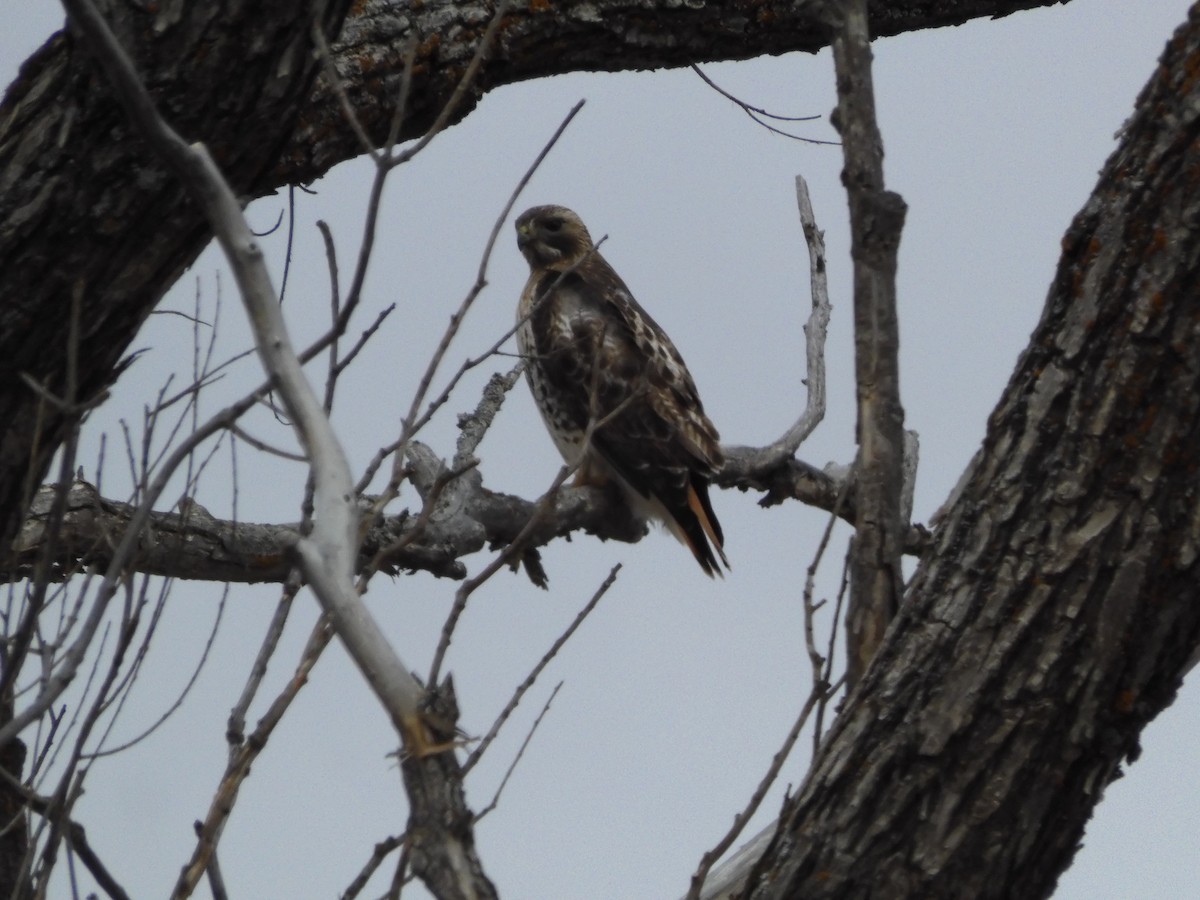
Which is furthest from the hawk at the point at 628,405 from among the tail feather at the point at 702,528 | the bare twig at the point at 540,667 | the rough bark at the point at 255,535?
the bare twig at the point at 540,667

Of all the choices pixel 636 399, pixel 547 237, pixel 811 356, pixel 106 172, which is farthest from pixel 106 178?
pixel 547 237

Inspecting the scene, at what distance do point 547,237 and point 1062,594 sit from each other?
196 inches

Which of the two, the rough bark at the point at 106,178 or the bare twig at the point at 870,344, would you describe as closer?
the bare twig at the point at 870,344

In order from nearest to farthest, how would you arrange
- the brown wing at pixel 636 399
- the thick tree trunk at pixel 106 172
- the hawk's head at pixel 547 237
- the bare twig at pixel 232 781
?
the bare twig at pixel 232 781
the thick tree trunk at pixel 106 172
the brown wing at pixel 636 399
the hawk's head at pixel 547 237

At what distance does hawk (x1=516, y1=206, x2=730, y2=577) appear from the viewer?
18.3 ft

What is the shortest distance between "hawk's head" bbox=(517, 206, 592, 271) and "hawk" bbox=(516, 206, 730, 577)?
0.96 ft

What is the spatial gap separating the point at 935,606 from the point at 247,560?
2.15 m

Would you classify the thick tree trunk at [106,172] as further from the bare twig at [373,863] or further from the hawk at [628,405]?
the hawk at [628,405]

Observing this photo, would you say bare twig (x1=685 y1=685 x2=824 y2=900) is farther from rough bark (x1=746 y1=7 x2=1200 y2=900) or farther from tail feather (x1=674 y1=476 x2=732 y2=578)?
tail feather (x1=674 y1=476 x2=732 y2=578)

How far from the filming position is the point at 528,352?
6.05m

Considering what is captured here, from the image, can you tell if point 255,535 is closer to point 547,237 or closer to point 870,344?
point 870,344

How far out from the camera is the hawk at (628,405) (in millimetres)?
5582

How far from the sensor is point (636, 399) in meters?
5.79

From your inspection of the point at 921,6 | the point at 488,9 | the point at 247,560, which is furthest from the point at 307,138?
the point at 921,6
